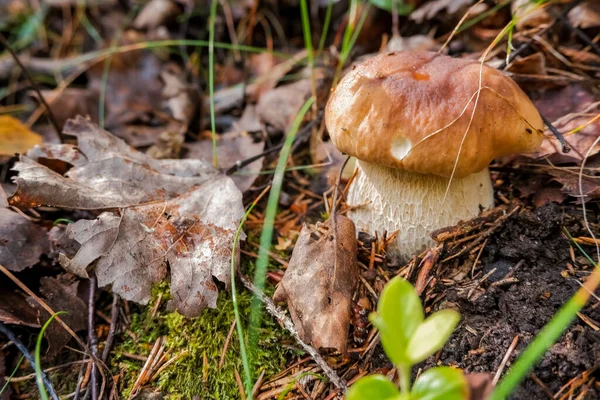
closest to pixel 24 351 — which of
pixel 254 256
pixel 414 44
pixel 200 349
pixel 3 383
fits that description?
pixel 3 383

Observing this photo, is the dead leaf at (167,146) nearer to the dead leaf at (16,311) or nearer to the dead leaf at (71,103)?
the dead leaf at (71,103)

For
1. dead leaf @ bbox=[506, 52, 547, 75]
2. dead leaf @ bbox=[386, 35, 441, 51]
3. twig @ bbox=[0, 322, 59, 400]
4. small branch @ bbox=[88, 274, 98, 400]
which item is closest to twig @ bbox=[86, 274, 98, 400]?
small branch @ bbox=[88, 274, 98, 400]

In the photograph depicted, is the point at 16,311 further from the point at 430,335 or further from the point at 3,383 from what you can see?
the point at 430,335

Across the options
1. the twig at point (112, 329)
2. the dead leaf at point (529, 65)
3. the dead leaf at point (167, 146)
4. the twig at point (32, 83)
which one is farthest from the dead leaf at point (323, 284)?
the twig at point (32, 83)

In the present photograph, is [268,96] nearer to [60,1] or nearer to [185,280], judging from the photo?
[185,280]

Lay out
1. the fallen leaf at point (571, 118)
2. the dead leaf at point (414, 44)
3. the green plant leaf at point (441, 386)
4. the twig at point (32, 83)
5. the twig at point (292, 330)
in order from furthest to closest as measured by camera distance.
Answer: the dead leaf at point (414, 44), the twig at point (32, 83), the fallen leaf at point (571, 118), the twig at point (292, 330), the green plant leaf at point (441, 386)

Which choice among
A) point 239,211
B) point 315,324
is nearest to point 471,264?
point 315,324

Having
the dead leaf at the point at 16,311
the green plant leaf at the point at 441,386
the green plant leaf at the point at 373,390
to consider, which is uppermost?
the green plant leaf at the point at 441,386
